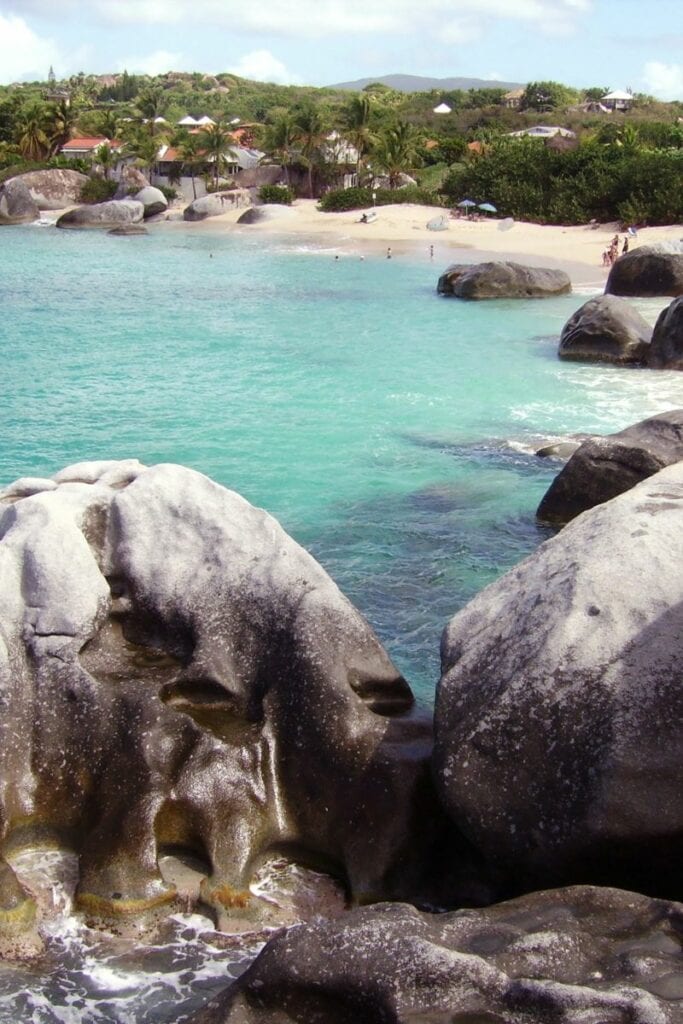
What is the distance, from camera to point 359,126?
68.8 metres

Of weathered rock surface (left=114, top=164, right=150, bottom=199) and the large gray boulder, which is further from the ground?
weathered rock surface (left=114, top=164, right=150, bottom=199)

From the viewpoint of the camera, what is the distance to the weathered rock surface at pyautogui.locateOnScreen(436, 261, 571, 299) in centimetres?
3650

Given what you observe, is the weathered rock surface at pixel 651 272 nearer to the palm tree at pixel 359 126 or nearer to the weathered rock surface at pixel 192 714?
the weathered rock surface at pixel 192 714

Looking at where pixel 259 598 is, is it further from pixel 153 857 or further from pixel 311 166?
pixel 311 166


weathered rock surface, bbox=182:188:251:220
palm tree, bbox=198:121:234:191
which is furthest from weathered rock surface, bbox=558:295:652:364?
palm tree, bbox=198:121:234:191

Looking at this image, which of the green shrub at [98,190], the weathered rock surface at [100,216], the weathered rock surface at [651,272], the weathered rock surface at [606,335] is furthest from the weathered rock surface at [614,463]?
the green shrub at [98,190]

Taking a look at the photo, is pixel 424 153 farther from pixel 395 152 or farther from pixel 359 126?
pixel 395 152

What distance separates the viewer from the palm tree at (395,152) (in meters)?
66.7

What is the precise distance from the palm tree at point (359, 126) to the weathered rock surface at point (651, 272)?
120 ft

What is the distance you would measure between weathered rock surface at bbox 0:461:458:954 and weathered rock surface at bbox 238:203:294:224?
183 feet

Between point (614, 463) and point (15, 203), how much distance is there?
5681 centimetres

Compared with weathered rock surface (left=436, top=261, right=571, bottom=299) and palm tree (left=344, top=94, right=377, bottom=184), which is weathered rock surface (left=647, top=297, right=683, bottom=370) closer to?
weathered rock surface (left=436, top=261, right=571, bottom=299)

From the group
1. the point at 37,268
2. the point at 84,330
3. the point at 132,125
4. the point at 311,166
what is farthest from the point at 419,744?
the point at 132,125

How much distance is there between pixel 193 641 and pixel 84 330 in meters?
24.7
